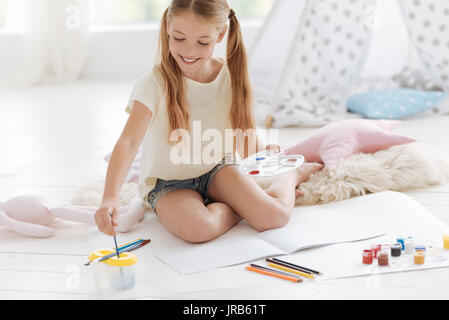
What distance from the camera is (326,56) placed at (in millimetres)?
2596

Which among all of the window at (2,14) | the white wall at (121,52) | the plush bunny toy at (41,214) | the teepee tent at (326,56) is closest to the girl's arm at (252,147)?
the plush bunny toy at (41,214)

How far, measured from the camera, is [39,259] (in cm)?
123

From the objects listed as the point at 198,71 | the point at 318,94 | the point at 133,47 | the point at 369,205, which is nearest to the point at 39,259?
the point at 198,71

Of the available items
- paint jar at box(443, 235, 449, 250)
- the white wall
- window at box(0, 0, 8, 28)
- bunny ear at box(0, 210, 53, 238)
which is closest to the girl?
bunny ear at box(0, 210, 53, 238)

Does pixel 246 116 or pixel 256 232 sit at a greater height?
pixel 246 116

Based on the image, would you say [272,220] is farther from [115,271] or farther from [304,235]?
[115,271]

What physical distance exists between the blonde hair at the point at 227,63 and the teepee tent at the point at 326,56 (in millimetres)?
1030

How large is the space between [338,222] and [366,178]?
0.27 meters

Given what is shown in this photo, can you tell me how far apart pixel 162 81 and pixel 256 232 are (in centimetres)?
39

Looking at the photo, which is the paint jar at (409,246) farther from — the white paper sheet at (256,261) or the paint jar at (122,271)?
the paint jar at (122,271)

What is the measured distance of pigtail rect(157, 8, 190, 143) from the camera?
1.28 metres

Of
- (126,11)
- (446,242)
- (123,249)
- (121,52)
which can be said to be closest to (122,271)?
(123,249)
